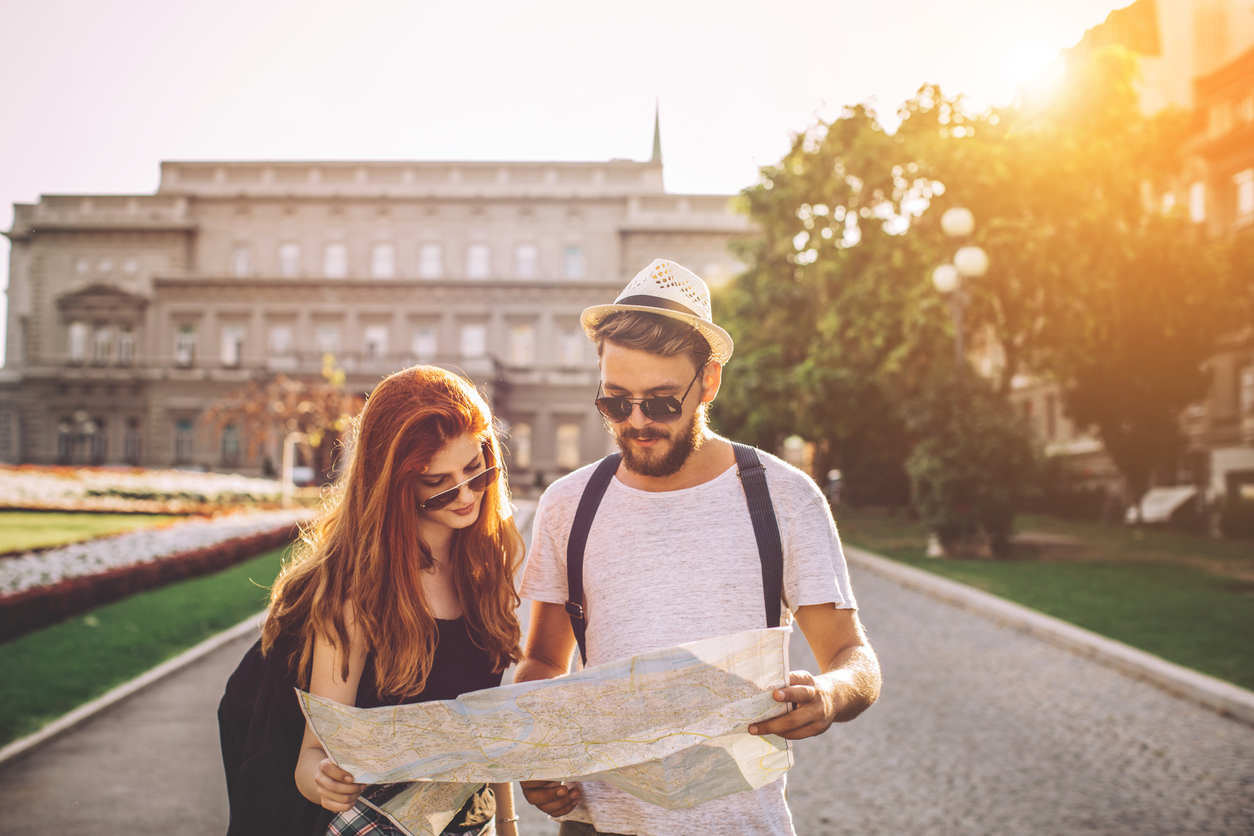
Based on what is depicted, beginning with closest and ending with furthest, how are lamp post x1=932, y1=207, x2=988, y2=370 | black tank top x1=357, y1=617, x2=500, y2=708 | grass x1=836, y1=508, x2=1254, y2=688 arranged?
black tank top x1=357, y1=617, x2=500, y2=708 < grass x1=836, y1=508, x2=1254, y2=688 < lamp post x1=932, y1=207, x2=988, y2=370

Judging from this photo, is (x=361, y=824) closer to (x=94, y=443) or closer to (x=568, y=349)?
(x=568, y=349)

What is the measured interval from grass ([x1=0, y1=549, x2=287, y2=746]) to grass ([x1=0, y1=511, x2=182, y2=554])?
3.27 m

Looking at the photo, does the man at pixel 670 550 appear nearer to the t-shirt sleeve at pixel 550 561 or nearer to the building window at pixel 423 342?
the t-shirt sleeve at pixel 550 561

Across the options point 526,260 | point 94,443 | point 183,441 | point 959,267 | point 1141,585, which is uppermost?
point 526,260

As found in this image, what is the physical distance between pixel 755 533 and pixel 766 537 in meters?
0.03

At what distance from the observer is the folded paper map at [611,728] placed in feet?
5.71

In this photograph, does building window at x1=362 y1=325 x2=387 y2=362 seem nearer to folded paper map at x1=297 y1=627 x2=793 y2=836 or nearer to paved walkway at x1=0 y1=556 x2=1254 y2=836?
paved walkway at x1=0 y1=556 x2=1254 y2=836

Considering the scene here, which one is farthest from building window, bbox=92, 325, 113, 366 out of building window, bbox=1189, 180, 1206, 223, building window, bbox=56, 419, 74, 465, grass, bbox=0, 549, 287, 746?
building window, bbox=1189, 180, 1206, 223

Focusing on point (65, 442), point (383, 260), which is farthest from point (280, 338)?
point (65, 442)

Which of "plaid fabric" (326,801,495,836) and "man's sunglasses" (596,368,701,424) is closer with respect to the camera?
"plaid fabric" (326,801,495,836)

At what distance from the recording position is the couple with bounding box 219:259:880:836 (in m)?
2.00

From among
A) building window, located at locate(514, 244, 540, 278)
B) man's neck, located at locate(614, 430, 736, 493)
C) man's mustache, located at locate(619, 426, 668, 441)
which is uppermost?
building window, located at locate(514, 244, 540, 278)

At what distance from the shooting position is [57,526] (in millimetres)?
16750

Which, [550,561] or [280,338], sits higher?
[280,338]
